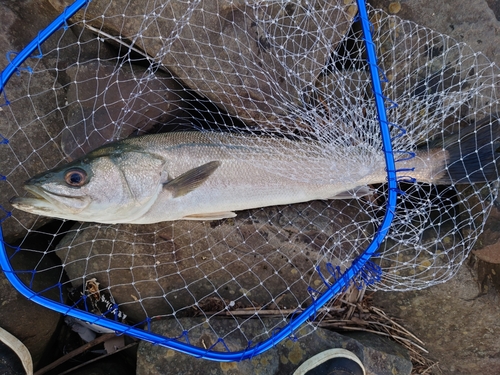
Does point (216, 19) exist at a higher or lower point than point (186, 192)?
higher

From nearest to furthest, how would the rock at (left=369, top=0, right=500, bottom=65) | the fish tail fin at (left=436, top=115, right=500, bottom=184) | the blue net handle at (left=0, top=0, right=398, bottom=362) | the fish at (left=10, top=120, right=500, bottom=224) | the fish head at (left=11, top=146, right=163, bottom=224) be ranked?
the blue net handle at (left=0, top=0, right=398, bottom=362)
the fish head at (left=11, top=146, right=163, bottom=224)
the fish at (left=10, top=120, right=500, bottom=224)
the fish tail fin at (left=436, top=115, right=500, bottom=184)
the rock at (left=369, top=0, right=500, bottom=65)

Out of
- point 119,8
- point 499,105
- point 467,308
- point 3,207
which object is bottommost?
point 467,308

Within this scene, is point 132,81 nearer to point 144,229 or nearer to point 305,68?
point 144,229

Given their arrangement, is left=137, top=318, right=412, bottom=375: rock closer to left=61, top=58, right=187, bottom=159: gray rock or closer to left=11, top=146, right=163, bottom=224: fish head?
left=11, top=146, right=163, bottom=224: fish head

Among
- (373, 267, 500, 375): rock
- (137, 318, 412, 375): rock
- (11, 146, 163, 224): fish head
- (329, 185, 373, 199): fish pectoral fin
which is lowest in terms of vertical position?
(373, 267, 500, 375): rock

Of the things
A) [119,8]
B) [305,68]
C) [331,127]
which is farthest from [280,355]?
[119,8]

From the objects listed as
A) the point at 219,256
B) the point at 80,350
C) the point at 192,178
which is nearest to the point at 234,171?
the point at 192,178

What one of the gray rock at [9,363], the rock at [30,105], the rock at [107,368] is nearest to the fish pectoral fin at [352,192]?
the rock at [30,105]

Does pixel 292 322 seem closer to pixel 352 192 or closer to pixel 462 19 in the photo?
pixel 352 192

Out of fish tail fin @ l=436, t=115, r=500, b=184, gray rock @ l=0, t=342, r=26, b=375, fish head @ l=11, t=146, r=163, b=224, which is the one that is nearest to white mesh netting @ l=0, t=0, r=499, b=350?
fish tail fin @ l=436, t=115, r=500, b=184
